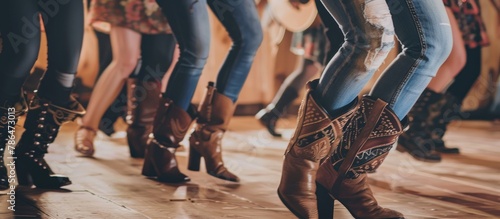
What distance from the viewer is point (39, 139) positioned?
2.94 meters

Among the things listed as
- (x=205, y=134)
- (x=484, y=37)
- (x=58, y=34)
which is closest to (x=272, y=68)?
(x=484, y=37)

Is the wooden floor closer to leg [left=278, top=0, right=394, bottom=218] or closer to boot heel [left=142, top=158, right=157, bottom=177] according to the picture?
boot heel [left=142, top=158, right=157, bottom=177]

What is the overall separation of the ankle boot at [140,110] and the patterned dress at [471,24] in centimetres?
165

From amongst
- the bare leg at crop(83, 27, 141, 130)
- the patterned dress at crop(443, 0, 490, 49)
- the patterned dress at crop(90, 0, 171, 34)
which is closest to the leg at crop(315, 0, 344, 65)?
the patterned dress at crop(90, 0, 171, 34)

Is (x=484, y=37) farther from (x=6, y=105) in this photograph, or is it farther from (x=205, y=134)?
(x=6, y=105)

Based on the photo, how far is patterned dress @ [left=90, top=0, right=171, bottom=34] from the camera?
154 inches

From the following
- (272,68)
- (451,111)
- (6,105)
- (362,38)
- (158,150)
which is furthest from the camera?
(272,68)

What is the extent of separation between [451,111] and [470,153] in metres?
0.28

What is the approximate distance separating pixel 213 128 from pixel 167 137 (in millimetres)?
220

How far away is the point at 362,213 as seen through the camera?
2502 mm

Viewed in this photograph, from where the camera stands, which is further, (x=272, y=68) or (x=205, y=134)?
(x=272, y=68)

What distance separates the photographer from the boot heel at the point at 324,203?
2561mm

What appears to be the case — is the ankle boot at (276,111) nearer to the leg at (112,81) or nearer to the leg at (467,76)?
the leg at (467,76)

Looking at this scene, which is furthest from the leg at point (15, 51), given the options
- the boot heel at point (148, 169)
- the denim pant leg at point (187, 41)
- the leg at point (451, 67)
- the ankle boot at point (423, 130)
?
the leg at point (451, 67)
